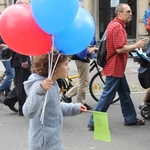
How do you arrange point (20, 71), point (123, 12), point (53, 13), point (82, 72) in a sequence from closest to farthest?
1. point (53, 13)
2. point (123, 12)
3. point (20, 71)
4. point (82, 72)

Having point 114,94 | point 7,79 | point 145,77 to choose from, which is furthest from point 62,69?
point 7,79

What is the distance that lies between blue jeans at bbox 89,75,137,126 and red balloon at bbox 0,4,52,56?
8.33ft

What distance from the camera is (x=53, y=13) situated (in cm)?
282

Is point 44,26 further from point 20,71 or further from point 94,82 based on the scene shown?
point 94,82

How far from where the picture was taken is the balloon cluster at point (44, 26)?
2809 mm

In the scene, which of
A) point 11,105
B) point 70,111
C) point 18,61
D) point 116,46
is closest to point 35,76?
point 70,111

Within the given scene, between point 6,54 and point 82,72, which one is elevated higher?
point 6,54

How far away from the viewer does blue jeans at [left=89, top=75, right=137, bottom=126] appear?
5414 mm

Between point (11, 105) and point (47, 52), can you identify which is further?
point (11, 105)

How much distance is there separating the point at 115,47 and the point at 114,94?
2.23ft

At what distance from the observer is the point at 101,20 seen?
691 inches

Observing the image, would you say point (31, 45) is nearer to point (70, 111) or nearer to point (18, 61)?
point (70, 111)

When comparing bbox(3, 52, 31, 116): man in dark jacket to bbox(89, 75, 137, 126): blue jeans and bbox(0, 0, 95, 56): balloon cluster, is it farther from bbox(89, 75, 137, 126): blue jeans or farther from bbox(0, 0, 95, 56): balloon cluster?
bbox(0, 0, 95, 56): balloon cluster

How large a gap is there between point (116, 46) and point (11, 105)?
2.37 metres
